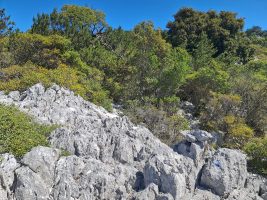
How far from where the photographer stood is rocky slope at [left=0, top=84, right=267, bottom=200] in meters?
10.1

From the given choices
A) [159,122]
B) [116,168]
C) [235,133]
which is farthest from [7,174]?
[235,133]

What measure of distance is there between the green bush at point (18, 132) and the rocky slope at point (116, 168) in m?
0.36

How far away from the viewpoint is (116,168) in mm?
11398

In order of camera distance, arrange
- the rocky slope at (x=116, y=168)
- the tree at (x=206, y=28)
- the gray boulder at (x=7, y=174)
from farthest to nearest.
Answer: the tree at (x=206, y=28)
the rocky slope at (x=116, y=168)
the gray boulder at (x=7, y=174)

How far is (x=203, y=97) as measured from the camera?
22.7 meters

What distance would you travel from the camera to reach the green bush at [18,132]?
10859 mm

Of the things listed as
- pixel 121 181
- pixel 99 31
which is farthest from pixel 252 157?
pixel 99 31

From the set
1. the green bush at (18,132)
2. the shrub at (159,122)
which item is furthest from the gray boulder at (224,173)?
the green bush at (18,132)

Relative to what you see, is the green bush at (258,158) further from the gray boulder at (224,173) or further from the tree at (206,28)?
the tree at (206,28)

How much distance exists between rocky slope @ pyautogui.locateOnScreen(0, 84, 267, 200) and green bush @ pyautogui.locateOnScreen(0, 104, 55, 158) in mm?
364

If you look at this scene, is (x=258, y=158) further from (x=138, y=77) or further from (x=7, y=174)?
(x=138, y=77)

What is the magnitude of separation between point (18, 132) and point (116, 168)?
333cm

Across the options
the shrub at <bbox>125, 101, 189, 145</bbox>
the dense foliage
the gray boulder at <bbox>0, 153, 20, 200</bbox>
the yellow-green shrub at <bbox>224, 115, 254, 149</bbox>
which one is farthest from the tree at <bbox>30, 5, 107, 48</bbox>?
the gray boulder at <bbox>0, 153, 20, 200</bbox>

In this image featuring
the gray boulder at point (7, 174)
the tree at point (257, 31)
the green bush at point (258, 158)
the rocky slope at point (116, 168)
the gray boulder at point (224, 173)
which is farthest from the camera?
the tree at point (257, 31)
